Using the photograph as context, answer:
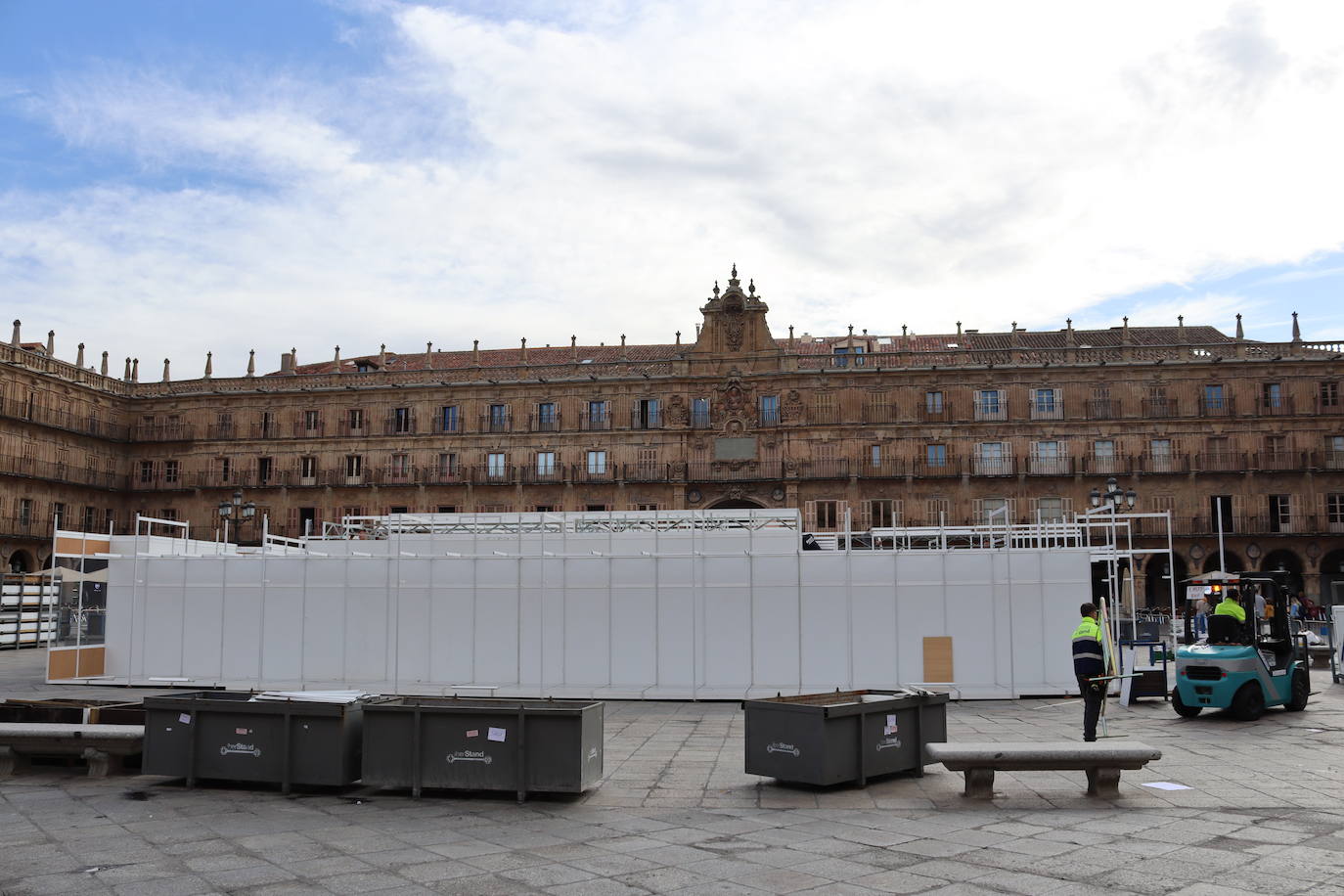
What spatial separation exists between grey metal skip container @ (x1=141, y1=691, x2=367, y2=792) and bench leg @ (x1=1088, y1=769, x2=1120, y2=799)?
7.25 meters

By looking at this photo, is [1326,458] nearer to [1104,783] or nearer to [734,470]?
[734,470]

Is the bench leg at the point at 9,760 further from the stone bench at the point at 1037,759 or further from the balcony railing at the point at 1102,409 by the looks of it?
the balcony railing at the point at 1102,409

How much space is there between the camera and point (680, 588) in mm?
21547

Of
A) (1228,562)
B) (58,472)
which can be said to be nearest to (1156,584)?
(1228,562)

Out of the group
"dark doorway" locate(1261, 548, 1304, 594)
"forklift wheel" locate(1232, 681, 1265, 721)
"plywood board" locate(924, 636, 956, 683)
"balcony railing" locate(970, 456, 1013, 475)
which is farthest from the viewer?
"balcony railing" locate(970, 456, 1013, 475)

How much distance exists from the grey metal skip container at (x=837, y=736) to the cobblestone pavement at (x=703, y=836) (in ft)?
0.79

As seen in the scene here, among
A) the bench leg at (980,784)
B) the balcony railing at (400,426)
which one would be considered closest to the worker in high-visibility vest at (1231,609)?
the bench leg at (980,784)

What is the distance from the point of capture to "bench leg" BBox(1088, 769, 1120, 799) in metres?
11.1

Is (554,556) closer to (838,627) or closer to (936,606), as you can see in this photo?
(838,627)

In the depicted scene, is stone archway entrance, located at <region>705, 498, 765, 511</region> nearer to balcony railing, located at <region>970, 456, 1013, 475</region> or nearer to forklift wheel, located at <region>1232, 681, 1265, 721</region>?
balcony railing, located at <region>970, 456, 1013, 475</region>

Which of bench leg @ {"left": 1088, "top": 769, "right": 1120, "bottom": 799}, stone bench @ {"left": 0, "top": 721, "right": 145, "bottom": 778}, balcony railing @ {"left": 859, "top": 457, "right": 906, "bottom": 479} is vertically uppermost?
balcony railing @ {"left": 859, "top": 457, "right": 906, "bottom": 479}

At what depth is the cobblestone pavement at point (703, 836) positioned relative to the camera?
320 inches

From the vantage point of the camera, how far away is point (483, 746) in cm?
1102

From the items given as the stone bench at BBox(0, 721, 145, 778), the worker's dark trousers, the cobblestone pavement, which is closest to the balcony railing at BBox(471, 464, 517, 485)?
the cobblestone pavement
